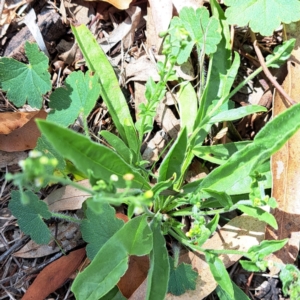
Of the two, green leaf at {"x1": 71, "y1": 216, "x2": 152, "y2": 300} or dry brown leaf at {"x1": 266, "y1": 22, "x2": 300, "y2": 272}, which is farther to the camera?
dry brown leaf at {"x1": 266, "y1": 22, "x2": 300, "y2": 272}

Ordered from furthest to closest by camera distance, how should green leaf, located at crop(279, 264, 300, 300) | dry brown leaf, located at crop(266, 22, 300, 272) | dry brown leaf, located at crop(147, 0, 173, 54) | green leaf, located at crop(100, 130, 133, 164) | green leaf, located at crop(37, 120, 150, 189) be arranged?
1. dry brown leaf, located at crop(147, 0, 173, 54)
2. dry brown leaf, located at crop(266, 22, 300, 272)
3. green leaf, located at crop(100, 130, 133, 164)
4. green leaf, located at crop(279, 264, 300, 300)
5. green leaf, located at crop(37, 120, 150, 189)

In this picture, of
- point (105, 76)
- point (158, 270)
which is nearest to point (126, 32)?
point (105, 76)

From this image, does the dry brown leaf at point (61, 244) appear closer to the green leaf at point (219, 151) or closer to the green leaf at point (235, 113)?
the green leaf at point (219, 151)

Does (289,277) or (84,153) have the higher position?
(84,153)

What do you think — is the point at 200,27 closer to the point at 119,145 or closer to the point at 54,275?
the point at 119,145

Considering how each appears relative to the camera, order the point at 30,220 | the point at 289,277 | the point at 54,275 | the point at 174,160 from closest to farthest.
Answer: the point at 289,277
the point at 174,160
the point at 30,220
the point at 54,275

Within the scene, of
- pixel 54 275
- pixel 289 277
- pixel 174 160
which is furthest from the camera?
pixel 54 275

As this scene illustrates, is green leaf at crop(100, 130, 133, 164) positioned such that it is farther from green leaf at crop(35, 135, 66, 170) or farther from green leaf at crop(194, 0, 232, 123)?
green leaf at crop(194, 0, 232, 123)

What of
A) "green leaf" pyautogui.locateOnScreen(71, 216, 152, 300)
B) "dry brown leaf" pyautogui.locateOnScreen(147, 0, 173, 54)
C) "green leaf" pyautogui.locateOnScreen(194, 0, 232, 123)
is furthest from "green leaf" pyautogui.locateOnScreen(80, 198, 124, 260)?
"dry brown leaf" pyautogui.locateOnScreen(147, 0, 173, 54)
